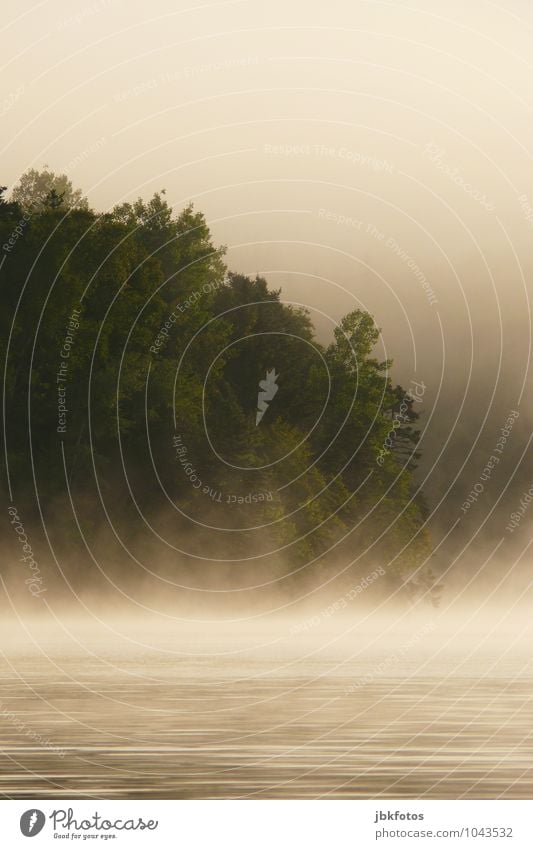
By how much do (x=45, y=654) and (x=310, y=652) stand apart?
33.0 feet

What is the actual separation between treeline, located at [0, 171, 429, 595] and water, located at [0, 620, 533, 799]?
2357 centimetres

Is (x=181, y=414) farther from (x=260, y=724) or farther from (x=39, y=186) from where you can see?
(x=260, y=724)

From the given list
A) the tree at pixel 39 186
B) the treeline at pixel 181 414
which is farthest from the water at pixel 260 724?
the tree at pixel 39 186

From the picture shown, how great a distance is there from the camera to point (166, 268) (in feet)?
301

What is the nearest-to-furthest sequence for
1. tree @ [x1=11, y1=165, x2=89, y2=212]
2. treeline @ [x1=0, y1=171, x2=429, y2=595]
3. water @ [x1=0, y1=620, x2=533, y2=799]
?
water @ [x1=0, y1=620, x2=533, y2=799] → treeline @ [x1=0, y1=171, x2=429, y2=595] → tree @ [x1=11, y1=165, x2=89, y2=212]

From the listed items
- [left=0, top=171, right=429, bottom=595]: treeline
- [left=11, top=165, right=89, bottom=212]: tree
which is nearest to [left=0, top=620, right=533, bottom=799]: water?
[left=0, top=171, right=429, bottom=595]: treeline

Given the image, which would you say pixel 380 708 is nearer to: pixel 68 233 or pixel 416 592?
pixel 68 233

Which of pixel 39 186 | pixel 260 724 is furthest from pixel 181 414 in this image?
pixel 260 724

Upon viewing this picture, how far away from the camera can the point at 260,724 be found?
3316 cm

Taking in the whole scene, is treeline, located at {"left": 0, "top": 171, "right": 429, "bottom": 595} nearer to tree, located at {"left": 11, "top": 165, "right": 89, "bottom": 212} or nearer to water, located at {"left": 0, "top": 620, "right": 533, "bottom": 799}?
tree, located at {"left": 11, "top": 165, "right": 89, "bottom": 212}

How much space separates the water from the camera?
2586cm

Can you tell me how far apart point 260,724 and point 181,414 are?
176 ft
